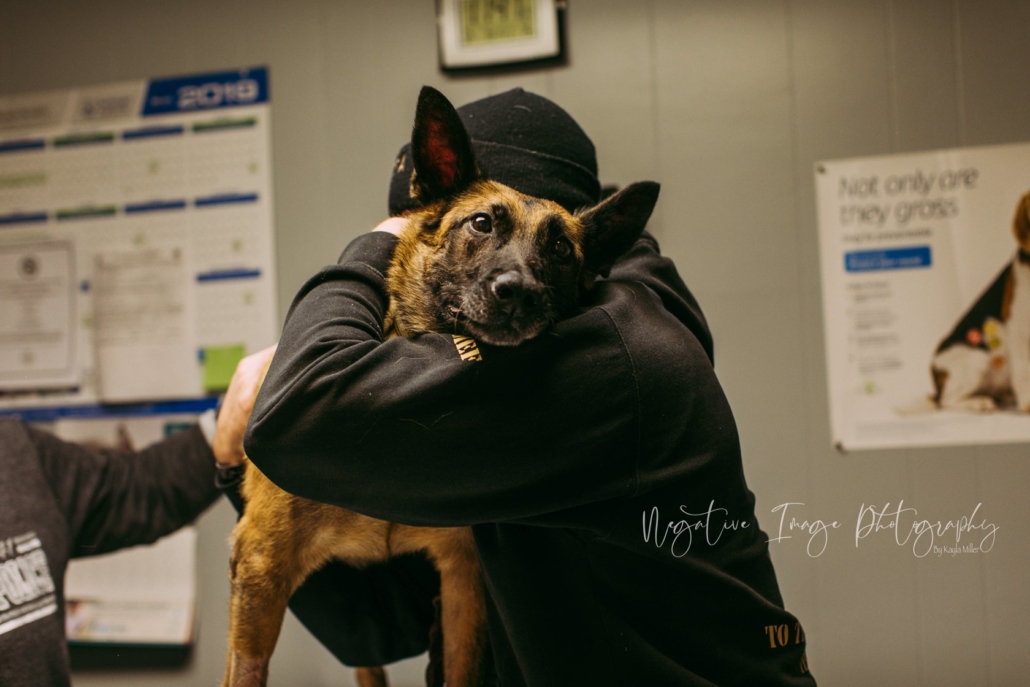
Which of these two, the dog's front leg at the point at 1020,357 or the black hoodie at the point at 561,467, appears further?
the dog's front leg at the point at 1020,357

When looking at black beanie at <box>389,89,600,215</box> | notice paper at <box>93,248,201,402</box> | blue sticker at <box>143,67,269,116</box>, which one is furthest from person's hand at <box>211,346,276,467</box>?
blue sticker at <box>143,67,269,116</box>

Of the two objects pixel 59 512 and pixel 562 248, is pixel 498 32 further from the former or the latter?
pixel 59 512

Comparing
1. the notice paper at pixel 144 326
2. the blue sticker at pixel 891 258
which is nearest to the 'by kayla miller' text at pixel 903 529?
the blue sticker at pixel 891 258

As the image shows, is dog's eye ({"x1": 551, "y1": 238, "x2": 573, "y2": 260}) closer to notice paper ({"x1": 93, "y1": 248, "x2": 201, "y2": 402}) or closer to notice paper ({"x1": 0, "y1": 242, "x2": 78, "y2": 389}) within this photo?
notice paper ({"x1": 93, "y1": 248, "x2": 201, "y2": 402})

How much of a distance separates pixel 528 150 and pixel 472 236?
208 mm

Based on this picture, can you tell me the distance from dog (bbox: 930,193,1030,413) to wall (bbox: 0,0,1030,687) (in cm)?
13

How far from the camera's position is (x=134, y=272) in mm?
2062

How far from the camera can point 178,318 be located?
2053 mm

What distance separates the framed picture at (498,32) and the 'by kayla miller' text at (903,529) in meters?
1.25

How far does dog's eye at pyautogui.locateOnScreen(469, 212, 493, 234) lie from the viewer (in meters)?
1.05

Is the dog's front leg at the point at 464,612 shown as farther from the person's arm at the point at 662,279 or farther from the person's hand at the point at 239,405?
the person's arm at the point at 662,279

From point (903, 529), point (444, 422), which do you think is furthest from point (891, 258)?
point (444, 422)

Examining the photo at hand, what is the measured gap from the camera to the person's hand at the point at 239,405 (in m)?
1.12

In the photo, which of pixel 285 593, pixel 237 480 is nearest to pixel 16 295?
pixel 237 480
